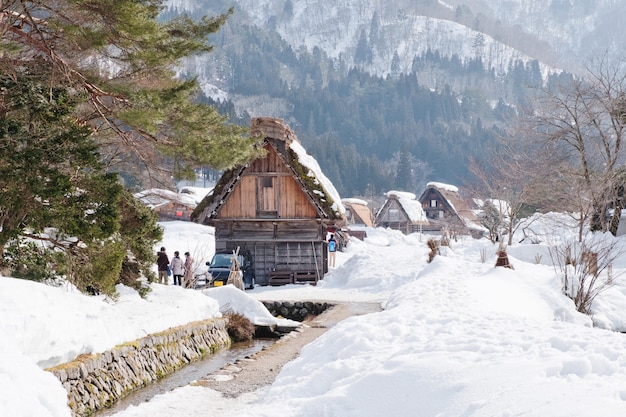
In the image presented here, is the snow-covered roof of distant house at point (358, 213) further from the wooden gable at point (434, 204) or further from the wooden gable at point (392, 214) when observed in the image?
the wooden gable at point (434, 204)

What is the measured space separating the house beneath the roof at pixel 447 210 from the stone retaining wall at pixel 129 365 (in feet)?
185

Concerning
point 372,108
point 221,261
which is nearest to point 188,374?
point 221,261

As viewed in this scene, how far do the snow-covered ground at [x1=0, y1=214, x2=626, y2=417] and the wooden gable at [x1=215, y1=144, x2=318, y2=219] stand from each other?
12162 mm

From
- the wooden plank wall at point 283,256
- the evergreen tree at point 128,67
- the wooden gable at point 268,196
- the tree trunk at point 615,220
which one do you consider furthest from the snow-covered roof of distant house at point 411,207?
the evergreen tree at point 128,67

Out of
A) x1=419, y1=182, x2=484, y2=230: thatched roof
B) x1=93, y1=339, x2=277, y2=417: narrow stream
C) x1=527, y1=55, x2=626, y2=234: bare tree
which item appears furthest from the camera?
x1=419, y1=182, x2=484, y2=230: thatched roof

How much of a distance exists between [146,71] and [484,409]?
7507 mm

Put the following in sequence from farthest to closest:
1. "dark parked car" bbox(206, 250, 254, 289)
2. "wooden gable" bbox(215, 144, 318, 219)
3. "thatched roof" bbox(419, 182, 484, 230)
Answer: "thatched roof" bbox(419, 182, 484, 230) → "wooden gable" bbox(215, 144, 318, 219) → "dark parked car" bbox(206, 250, 254, 289)

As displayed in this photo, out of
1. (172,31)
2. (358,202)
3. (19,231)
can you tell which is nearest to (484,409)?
(19,231)

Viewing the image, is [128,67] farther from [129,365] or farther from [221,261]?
[221,261]

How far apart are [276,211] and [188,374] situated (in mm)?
14474

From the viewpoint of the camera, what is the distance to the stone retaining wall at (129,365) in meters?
7.93

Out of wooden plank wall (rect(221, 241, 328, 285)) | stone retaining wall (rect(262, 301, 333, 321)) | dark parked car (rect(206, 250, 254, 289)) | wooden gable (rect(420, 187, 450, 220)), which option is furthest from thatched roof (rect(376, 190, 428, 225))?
stone retaining wall (rect(262, 301, 333, 321))

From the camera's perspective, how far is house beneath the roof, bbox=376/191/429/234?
6669cm

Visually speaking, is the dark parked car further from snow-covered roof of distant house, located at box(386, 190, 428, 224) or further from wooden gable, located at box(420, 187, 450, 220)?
A: wooden gable, located at box(420, 187, 450, 220)
